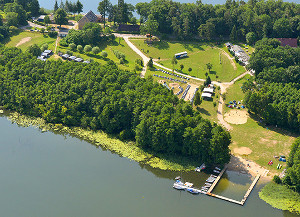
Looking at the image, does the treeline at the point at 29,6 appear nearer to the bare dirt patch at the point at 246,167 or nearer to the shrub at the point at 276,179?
the bare dirt patch at the point at 246,167

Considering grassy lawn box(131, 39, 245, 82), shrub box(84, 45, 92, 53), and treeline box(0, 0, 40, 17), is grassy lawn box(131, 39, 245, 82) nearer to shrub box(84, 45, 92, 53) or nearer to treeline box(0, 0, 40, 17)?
shrub box(84, 45, 92, 53)

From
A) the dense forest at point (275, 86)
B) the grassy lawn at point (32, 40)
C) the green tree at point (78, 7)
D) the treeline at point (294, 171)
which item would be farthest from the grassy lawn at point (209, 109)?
the green tree at point (78, 7)

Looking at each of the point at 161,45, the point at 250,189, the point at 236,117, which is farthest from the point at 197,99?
the point at 161,45

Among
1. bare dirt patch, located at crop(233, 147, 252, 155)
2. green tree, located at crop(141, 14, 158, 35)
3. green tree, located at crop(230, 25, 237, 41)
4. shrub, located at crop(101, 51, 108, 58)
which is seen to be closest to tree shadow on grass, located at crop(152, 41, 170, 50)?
green tree, located at crop(141, 14, 158, 35)

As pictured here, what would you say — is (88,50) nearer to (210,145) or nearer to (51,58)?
(51,58)

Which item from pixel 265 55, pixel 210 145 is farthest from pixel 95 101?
pixel 265 55

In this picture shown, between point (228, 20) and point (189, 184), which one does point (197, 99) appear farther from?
point (228, 20)
